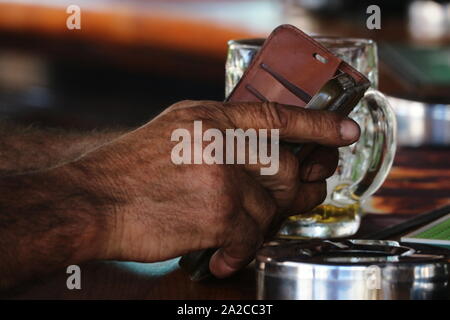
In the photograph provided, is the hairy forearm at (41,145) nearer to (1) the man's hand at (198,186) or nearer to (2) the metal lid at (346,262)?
(1) the man's hand at (198,186)

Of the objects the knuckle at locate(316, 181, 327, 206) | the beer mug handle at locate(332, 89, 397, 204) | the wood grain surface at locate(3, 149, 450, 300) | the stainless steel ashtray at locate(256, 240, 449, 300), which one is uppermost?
the beer mug handle at locate(332, 89, 397, 204)

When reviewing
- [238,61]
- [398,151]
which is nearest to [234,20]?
[398,151]

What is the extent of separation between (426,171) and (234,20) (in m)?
2.93

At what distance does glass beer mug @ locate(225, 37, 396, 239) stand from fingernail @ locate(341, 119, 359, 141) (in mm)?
228

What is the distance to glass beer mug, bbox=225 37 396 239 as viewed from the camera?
131cm

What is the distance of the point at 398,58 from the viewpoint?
3.64 meters

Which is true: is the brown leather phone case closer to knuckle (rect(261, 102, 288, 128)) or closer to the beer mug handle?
knuckle (rect(261, 102, 288, 128))

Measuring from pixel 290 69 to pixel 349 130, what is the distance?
104 mm

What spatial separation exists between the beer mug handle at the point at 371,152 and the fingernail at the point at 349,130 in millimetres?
227

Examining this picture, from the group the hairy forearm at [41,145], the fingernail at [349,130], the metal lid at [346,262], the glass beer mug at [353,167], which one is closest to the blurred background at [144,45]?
the hairy forearm at [41,145]

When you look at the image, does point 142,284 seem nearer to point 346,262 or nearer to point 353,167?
point 346,262

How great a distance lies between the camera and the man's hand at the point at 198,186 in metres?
1.05

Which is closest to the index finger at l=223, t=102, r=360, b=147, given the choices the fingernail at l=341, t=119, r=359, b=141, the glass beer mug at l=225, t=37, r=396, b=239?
the fingernail at l=341, t=119, r=359, b=141
